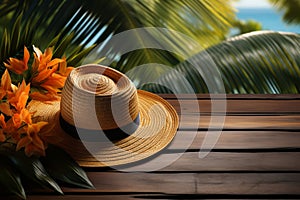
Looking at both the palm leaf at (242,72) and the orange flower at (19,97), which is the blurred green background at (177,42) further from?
the orange flower at (19,97)

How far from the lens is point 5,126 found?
0.90m

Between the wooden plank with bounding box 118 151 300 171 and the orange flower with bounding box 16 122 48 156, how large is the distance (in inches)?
6.8

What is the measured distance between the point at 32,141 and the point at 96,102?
0.56 feet

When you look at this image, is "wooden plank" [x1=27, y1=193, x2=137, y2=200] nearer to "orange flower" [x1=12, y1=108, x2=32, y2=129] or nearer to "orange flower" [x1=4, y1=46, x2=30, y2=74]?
"orange flower" [x1=12, y1=108, x2=32, y2=129]

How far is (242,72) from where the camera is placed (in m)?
1.54

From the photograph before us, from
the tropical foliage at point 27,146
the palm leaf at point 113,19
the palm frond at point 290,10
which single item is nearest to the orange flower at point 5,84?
the tropical foliage at point 27,146

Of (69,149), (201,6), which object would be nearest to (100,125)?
(69,149)

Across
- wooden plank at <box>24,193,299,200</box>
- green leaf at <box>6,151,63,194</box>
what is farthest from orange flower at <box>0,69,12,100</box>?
wooden plank at <box>24,193,299,200</box>

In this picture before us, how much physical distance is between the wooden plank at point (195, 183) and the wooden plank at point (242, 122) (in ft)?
0.61

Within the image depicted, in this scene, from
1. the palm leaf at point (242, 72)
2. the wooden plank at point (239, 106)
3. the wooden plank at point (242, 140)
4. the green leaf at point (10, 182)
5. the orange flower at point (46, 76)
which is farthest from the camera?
the palm leaf at point (242, 72)

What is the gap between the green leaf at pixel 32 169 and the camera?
35.2 inches

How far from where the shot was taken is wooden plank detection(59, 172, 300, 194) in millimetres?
924

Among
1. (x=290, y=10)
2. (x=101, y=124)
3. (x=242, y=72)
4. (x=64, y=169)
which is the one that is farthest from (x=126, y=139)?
(x=290, y=10)

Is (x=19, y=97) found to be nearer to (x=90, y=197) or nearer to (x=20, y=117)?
(x=20, y=117)
